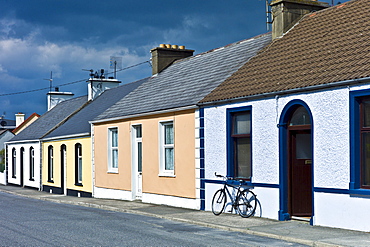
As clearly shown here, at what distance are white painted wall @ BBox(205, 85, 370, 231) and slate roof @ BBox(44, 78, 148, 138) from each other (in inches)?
502

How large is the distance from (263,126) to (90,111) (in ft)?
55.9

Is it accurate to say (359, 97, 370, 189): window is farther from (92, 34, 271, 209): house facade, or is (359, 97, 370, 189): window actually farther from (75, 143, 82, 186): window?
(75, 143, 82, 186): window

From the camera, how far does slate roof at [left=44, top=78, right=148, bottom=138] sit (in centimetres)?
2731

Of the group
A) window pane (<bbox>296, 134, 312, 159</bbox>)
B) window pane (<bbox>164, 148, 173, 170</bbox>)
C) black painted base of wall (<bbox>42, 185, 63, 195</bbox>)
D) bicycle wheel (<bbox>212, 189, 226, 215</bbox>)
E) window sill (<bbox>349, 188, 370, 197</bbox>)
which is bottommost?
black painted base of wall (<bbox>42, 185, 63, 195</bbox>)

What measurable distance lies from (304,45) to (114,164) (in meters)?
11.1

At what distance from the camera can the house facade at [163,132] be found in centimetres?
1759

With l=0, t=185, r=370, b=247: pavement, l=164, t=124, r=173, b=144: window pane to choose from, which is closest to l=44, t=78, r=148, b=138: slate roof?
l=164, t=124, r=173, b=144: window pane

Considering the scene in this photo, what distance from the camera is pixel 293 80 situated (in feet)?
44.7

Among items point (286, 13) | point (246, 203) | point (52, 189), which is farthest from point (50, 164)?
point (246, 203)

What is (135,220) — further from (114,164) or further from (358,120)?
(114,164)

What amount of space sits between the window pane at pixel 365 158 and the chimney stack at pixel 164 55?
14.5m

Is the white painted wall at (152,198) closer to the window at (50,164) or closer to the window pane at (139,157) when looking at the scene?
the window pane at (139,157)

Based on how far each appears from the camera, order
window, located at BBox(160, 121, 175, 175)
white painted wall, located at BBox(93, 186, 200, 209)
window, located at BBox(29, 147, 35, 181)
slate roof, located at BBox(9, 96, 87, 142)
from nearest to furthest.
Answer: white painted wall, located at BBox(93, 186, 200, 209) < window, located at BBox(160, 121, 175, 175) < slate roof, located at BBox(9, 96, 87, 142) < window, located at BBox(29, 147, 35, 181)

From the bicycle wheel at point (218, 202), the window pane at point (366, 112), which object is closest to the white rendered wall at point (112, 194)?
the bicycle wheel at point (218, 202)
